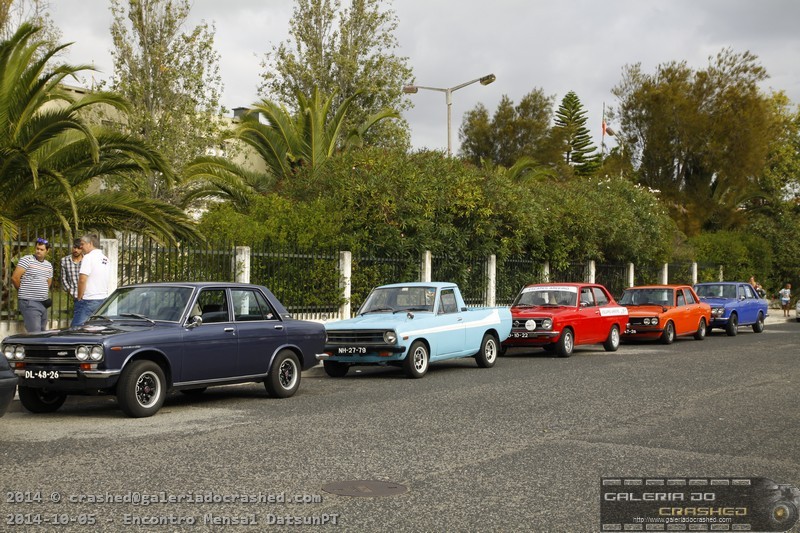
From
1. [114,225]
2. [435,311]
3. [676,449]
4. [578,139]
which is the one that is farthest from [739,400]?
[578,139]

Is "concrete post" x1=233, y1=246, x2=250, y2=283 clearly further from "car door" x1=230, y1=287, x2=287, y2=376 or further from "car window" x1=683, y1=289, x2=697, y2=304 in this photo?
"car window" x1=683, y1=289, x2=697, y2=304

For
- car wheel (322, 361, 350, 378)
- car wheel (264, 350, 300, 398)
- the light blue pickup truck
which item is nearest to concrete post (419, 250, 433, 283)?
the light blue pickup truck

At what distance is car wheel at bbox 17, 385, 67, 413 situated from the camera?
10719 millimetres

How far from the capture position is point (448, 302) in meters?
16.1

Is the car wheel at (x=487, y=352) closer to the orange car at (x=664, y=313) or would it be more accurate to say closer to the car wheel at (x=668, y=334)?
the orange car at (x=664, y=313)

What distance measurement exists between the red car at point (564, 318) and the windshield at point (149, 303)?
372 inches

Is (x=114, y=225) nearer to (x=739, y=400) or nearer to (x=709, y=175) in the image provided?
(x=739, y=400)

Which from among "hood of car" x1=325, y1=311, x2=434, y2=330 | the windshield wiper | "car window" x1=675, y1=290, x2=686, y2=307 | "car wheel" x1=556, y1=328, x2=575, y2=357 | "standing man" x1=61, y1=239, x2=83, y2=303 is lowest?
"car wheel" x1=556, y1=328, x2=575, y2=357

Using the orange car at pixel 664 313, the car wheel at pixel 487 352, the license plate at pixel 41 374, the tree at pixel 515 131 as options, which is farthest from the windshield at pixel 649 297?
the tree at pixel 515 131

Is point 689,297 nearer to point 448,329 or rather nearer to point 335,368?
point 448,329

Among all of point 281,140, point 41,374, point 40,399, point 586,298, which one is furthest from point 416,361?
point 281,140

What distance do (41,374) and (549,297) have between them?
12553mm

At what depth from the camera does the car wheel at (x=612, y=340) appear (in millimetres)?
21433

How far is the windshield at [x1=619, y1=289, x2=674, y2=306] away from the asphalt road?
1033 cm
